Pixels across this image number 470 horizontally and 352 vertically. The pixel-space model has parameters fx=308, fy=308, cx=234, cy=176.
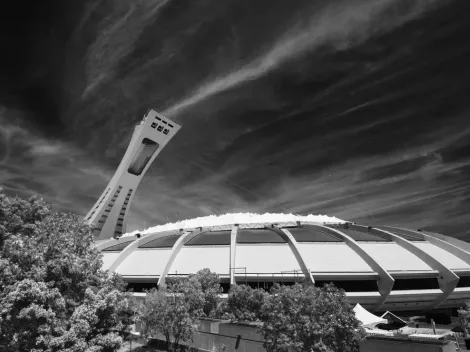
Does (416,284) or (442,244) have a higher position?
(442,244)

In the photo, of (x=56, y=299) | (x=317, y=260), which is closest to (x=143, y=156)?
(x=317, y=260)

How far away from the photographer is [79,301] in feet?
51.1

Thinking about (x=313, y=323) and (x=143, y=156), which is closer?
(x=313, y=323)

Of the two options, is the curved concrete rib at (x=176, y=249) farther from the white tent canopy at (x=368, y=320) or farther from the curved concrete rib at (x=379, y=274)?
the curved concrete rib at (x=379, y=274)

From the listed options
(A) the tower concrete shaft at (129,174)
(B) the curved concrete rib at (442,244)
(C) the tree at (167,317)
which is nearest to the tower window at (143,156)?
(A) the tower concrete shaft at (129,174)

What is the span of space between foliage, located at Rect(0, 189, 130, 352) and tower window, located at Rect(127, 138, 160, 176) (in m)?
74.6

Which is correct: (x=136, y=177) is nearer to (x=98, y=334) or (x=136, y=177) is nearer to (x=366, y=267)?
(x=366, y=267)

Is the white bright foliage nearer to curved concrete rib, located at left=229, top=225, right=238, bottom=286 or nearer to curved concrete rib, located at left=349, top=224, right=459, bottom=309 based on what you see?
curved concrete rib, located at left=229, top=225, right=238, bottom=286

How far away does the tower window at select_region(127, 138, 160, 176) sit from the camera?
298ft

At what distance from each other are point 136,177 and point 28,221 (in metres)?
67.4

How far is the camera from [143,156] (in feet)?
304

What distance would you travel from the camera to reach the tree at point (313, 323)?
1354 cm

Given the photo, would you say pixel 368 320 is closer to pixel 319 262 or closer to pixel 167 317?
pixel 319 262

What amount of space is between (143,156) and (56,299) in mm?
81809
